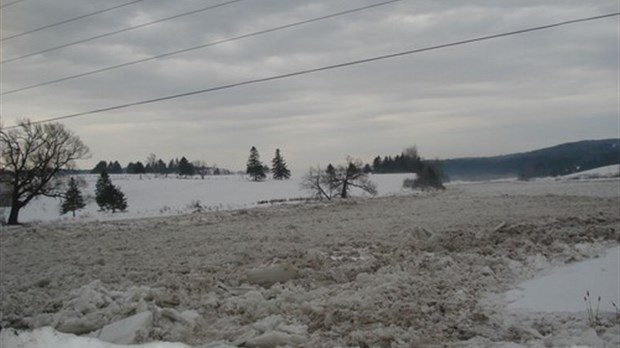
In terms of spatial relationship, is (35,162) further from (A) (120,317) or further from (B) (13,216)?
(A) (120,317)

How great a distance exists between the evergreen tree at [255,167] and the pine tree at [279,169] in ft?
12.7

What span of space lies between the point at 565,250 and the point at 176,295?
9.41 metres


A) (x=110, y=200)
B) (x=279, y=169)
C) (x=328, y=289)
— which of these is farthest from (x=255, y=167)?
(x=328, y=289)

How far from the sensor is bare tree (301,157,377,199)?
75562 mm

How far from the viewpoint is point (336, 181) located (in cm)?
7556

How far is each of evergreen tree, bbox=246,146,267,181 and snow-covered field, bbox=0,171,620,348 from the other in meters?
86.6

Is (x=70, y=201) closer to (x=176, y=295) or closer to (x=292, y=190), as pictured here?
(x=292, y=190)

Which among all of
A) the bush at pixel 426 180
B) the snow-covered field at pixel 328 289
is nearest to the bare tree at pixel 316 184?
the bush at pixel 426 180

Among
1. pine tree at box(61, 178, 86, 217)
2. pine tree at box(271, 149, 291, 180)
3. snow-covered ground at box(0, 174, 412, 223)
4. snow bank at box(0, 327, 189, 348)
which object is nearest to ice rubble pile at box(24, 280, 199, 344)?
snow bank at box(0, 327, 189, 348)

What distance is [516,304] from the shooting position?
9203 millimetres

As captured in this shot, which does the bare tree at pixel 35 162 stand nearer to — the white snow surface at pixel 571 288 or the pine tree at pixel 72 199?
the pine tree at pixel 72 199

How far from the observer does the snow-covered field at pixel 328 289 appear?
23.8 ft

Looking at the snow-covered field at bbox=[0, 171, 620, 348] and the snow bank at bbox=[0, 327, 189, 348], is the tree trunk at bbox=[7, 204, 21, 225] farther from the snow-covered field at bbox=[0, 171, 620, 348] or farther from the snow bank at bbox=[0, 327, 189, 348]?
the snow bank at bbox=[0, 327, 189, 348]

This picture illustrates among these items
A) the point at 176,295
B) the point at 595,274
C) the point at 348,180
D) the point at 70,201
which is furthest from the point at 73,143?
the point at 595,274
